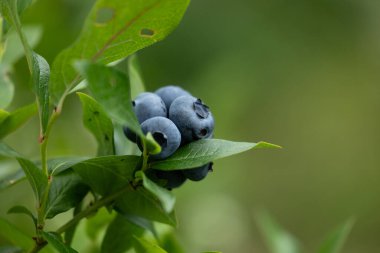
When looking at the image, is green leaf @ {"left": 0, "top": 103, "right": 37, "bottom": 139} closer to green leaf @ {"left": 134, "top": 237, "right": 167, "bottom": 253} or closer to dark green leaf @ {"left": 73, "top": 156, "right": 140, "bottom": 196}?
dark green leaf @ {"left": 73, "top": 156, "right": 140, "bottom": 196}

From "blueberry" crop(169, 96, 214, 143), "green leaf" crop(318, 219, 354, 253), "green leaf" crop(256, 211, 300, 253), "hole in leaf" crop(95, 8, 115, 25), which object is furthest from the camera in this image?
"green leaf" crop(256, 211, 300, 253)

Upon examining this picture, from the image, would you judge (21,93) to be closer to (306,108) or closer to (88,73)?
(88,73)

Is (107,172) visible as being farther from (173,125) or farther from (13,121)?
(13,121)

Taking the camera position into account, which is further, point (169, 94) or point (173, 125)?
point (169, 94)

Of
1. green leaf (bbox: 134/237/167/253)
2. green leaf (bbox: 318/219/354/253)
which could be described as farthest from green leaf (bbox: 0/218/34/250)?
green leaf (bbox: 318/219/354/253)

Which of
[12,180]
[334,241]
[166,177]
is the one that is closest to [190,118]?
[166,177]

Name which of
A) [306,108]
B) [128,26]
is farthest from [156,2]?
[306,108]

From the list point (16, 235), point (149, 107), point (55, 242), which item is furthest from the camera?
point (16, 235)
